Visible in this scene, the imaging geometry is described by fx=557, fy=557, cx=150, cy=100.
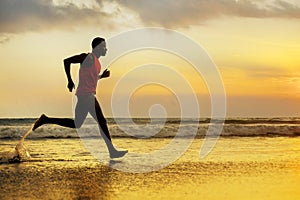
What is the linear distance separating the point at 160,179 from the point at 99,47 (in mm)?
1765

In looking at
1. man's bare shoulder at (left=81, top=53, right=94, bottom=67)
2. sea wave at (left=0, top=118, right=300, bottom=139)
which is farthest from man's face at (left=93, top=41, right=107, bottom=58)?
sea wave at (left=0, top=118, right=300, bottom=139)

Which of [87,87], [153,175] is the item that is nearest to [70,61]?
[87,87]

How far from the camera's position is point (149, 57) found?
753 cm

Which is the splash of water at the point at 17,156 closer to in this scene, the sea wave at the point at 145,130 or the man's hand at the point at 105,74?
the man's hand at the point at 105,74

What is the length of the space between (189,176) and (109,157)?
170 cm

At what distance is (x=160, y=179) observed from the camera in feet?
15.8

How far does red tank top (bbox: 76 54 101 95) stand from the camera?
19.2 ft

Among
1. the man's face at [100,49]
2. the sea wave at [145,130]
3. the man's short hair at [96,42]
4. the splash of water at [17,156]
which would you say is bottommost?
the sea wave at [145,130]

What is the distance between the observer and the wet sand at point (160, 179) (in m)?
4.15

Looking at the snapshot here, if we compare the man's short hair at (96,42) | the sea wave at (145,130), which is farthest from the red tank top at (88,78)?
the sea wave at (145,130)

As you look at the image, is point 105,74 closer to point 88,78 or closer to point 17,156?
point 88,78

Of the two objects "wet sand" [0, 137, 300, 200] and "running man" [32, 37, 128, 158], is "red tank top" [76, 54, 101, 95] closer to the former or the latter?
"running man" [32, 37, 128, 158]

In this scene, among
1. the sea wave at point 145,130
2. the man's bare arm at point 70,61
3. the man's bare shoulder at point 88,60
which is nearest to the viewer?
the man's bare arm at point 70,61

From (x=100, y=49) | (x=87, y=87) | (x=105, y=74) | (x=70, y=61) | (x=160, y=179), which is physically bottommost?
(x=160, y=179)
